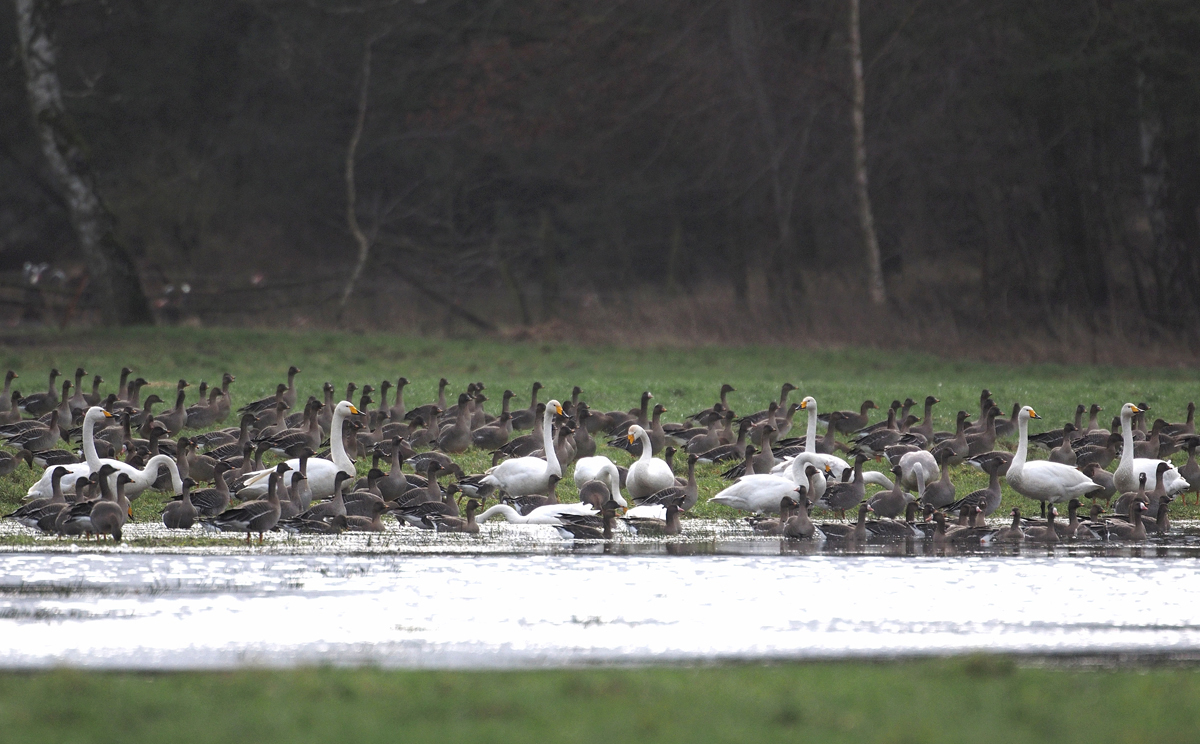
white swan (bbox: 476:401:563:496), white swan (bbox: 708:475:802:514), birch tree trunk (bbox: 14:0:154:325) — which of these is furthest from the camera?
birch tree trunk (bbox: 14:0:154:325)

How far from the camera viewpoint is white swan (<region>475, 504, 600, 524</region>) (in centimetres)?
1279

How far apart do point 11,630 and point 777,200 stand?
95.0ft

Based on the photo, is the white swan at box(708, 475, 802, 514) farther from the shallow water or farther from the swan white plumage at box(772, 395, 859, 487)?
the shallow water

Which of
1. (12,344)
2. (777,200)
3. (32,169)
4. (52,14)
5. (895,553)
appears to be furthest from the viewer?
(32,169)

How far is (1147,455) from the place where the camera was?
16.1 meters

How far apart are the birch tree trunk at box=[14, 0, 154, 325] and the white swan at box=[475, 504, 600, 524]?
18233mm

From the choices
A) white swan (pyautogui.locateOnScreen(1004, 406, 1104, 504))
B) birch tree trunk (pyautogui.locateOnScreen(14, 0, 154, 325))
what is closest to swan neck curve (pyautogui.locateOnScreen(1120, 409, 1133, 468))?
white swan (pyautogui.locateOnScreen(1004, 406, 1104, 504))

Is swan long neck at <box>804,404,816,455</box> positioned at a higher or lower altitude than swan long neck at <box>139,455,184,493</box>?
higher

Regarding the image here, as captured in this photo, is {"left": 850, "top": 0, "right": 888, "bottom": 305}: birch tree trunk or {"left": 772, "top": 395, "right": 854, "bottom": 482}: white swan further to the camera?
{"left": 850, "top": 0, "right": 888, "bottom": 305}: birch tree trunk

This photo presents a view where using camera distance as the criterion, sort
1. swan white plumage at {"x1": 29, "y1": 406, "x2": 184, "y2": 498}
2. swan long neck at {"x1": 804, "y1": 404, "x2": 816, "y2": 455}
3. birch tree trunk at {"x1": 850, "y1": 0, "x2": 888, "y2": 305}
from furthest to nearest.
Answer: birch tree trunk at {"x1": 850, "y1": 0, "x2": 888, "y2": 305}, swan long neck at {"x1": 804, "y1": 404, "x2": 816, "y2": 455}, swan white plumage at {"x1": 29, "y1": 406, "x2": 184, "y2": 498}

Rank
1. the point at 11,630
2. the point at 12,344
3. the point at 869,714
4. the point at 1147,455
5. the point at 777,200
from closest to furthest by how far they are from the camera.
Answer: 1. the point at 869,714
2. the point at 11,630
3. the point at 1147,455
4. the point at 12,344
5. the point at 777,200

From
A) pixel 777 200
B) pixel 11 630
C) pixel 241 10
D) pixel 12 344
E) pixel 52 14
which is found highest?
pixel 241 10

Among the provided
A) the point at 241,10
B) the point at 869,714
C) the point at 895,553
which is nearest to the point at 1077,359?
the point at 895,553

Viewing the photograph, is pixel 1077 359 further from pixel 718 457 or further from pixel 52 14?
pixel 52 14
